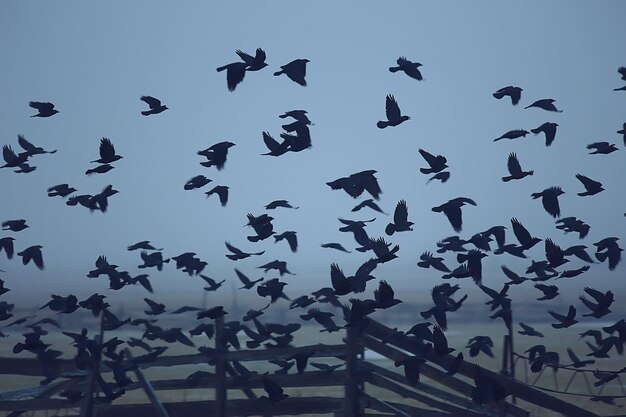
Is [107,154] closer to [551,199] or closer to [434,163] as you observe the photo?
[434,163]

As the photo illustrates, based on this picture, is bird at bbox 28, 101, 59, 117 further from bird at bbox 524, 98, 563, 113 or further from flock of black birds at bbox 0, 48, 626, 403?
bird at bbox 524, 98, 563, 113

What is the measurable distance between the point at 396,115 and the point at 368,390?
13041mm

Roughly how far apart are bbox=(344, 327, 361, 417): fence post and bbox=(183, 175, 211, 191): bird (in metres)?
3.87

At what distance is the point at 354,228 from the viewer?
13.2 meters

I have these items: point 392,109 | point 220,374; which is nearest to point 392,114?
point 392,109

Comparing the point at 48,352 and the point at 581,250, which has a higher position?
the point at 581,250

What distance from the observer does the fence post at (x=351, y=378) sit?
35.4 ft

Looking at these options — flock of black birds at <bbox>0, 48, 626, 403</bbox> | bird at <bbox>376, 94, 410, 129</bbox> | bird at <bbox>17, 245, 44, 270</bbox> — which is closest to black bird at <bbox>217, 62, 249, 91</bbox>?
flock of black birds at <bbox>0, 48, 626, 403</bbox>

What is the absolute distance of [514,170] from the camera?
11.8 meters

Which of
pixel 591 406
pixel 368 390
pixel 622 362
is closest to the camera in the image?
pixel 591 406

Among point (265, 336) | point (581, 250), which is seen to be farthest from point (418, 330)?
point (581, 250)

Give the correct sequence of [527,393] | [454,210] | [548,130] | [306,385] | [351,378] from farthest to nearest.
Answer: [548,130] → [454,210] → [306,385] → [351,378] → [527,393]

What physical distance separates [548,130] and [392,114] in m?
3.18

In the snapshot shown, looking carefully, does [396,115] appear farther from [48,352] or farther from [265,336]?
[48,352]
